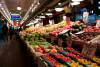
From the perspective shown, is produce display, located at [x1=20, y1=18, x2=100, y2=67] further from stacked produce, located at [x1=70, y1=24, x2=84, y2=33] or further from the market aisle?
the market aisle

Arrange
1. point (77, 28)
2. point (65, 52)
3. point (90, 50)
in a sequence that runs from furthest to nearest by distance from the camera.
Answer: point (77, 28) < point (65, 52) < point (90, 50)

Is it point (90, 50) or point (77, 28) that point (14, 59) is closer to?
point (77, 28)

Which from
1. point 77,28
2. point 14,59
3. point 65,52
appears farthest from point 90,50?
point 14,59

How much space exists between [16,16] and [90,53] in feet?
48.9

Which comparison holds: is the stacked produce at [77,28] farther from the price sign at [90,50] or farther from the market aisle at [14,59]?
the price sign at [90,50]

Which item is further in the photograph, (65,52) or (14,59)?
(14,59)

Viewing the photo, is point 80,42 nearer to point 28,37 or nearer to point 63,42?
point 63,42

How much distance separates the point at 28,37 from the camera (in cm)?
623

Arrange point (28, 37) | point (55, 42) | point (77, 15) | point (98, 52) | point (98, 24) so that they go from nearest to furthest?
point (98, 52) → point (55, 42) → point (98, 24) → point (28, 37) → point (77, 15)

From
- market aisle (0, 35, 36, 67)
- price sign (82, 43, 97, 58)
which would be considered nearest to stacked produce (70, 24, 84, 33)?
market aisle (0, 35, 36, 67)

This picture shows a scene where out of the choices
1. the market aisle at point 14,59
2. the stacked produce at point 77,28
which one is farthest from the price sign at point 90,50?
the stacked produce at point 77,28

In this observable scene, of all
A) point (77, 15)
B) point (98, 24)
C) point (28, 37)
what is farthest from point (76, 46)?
point (77, 15)

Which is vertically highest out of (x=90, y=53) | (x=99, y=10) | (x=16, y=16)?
(x=16, y=16)

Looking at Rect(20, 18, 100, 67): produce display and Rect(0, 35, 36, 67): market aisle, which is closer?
Rect(20, 18, 100, 67): produce display
